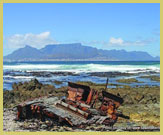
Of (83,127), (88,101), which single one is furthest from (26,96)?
(83,127)

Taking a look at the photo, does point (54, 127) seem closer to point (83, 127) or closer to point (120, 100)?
point (83, 127)

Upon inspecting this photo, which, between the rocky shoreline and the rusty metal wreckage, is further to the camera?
the rusty metal wreckage

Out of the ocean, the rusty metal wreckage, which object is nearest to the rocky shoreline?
the rusty metal wreckage

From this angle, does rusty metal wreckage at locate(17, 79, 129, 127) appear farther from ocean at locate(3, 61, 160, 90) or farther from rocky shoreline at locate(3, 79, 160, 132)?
ocean at locate(3, 61, 160, 90)

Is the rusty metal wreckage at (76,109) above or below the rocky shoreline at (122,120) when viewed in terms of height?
above

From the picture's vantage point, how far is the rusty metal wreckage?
1545 cm

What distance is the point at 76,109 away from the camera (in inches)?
621

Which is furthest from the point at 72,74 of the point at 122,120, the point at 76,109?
the point at 76,109

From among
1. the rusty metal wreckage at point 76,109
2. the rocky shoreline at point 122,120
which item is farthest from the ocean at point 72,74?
the rusty metal wreckage at point 76,109

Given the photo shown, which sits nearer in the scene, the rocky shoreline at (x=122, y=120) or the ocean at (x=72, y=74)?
the rocky shoreline at (x=122, y=120)

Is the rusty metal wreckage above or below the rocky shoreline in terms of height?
above

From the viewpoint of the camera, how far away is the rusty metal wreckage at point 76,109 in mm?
15452

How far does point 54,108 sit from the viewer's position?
1669cm

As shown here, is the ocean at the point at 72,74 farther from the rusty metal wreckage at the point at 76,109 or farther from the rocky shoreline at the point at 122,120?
the rusty metal wreckage at the point at 76,109
